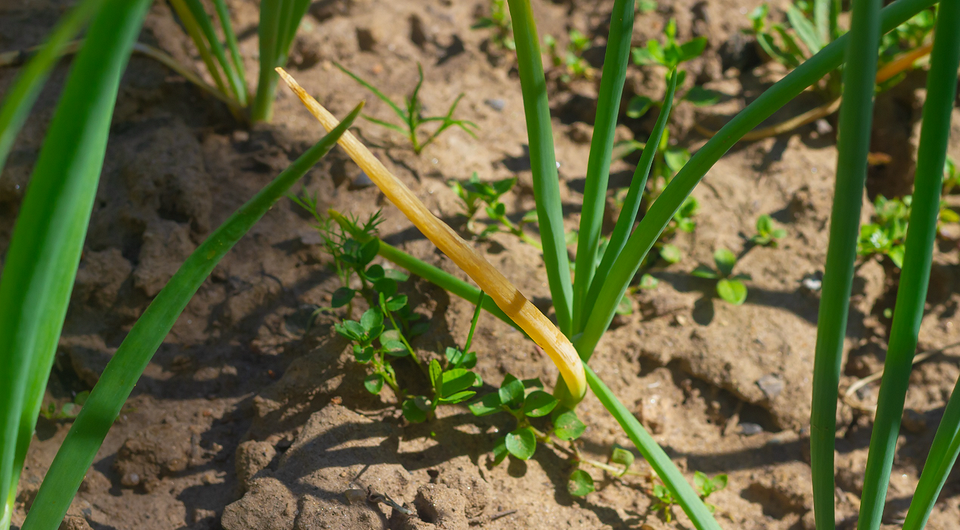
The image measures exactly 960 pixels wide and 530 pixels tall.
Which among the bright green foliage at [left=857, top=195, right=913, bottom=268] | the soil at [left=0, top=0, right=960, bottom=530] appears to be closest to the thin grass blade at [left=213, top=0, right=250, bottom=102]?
the soil at [left=0, top=0, right=960, bottom=530]

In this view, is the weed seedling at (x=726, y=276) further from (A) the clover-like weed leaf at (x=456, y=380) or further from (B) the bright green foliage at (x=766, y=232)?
(A) the clover-like weed leaf at (x=456, y=380)

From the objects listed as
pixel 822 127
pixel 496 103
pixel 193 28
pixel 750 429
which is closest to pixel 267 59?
pixel 193 28

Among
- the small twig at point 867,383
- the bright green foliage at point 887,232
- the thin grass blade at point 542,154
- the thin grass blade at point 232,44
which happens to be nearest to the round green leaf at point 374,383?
the thin grass blade at point 542,154

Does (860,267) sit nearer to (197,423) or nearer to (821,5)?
(821,5)

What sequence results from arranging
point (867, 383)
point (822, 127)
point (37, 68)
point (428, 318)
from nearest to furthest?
point (37, 68)
point (428, 318)
point (867, 383)
point (822, 127)

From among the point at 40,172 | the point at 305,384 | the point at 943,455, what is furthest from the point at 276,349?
the point at 943,455

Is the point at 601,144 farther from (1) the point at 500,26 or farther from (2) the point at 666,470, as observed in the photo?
(1) the point at 500,26

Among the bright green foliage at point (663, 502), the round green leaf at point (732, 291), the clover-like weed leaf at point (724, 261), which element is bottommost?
the bright green foliage at point (663, 502)
